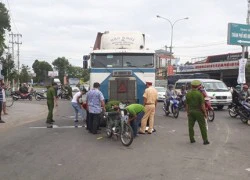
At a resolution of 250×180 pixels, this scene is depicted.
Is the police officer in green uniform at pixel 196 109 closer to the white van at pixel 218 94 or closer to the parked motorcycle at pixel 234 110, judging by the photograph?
the parked motorcycle at pixel 234 110

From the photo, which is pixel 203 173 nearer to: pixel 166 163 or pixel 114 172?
A: pixel 166 163

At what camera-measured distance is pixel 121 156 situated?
884 centimetres

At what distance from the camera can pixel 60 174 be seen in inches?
278

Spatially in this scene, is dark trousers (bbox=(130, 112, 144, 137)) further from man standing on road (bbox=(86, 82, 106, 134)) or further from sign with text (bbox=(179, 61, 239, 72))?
sign with text (bbox=(179, 61, 239, 72))

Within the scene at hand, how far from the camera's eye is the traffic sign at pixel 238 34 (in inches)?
1268

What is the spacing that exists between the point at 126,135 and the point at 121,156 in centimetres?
147

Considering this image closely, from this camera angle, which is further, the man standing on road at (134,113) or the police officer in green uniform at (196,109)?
the man standing on road at (134,113)

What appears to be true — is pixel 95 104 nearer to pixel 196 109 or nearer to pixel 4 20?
pixel 196 109

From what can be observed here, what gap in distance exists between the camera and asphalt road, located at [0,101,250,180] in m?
7.11

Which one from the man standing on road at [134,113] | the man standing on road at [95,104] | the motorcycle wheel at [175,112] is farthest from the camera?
the motorcycle wheel at [175,112]

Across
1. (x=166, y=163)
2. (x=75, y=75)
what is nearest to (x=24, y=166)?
(x=166, y=163)

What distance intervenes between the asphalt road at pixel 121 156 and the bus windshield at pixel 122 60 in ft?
9.42

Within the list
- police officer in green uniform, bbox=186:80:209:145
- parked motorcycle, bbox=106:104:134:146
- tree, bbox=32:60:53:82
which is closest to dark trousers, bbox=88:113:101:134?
parked motorcycle, bbox=106:104:134:146

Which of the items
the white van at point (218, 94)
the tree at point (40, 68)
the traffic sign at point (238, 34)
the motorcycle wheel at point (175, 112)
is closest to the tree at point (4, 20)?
the traffic sign at point (238, 34)
